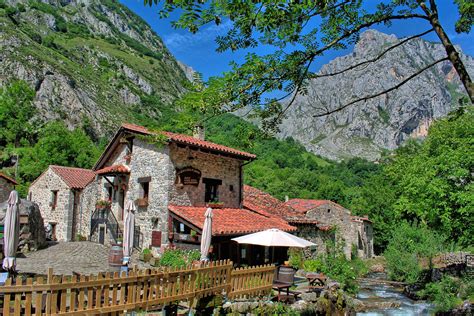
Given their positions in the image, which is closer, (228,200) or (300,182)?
(228,200)

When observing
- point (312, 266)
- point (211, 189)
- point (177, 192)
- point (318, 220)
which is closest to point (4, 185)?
point (177, 192)

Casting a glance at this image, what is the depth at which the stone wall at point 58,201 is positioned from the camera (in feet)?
81.3

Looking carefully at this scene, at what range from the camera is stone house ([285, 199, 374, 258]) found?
28728 millimetres

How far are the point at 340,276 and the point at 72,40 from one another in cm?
10480

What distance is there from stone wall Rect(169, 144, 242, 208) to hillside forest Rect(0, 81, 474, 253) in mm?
3390

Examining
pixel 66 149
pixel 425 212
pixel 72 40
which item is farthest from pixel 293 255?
pixel 72 40

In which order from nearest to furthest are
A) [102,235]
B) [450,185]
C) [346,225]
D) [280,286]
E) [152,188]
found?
1. [280,286]
2. [152,188]
3. [450,185]
4. [102,235]
5. [346,225]

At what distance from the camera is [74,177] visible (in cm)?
2656

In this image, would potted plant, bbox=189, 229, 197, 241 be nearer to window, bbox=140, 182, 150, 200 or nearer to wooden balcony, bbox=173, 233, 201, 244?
wooden balcony, bbox=173, 233, 201, 244

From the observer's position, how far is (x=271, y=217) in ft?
69.8

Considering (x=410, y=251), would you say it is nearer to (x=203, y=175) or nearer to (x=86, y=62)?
(x=203, y=175)

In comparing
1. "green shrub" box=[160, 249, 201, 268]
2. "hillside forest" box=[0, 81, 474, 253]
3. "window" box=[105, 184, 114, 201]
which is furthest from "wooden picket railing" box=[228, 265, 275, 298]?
"window" box=[105, 184, 114, 201]

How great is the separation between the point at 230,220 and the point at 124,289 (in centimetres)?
1026

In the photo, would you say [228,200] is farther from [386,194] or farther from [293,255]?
[386,194]
